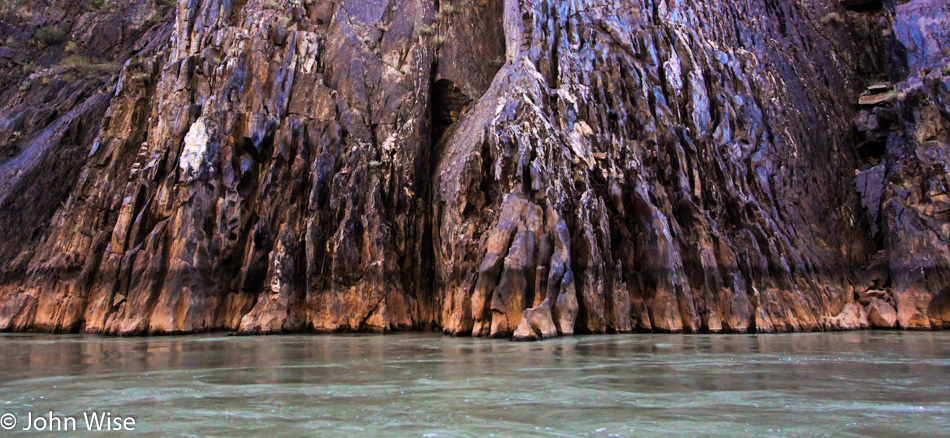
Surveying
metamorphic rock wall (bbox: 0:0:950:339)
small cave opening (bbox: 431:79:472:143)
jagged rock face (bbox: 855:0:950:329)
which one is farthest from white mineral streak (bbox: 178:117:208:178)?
jagged rock face (bbox: 855:0:950:329)

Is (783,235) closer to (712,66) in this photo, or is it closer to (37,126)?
(712,66)

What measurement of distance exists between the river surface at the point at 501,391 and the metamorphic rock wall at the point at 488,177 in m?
8.52

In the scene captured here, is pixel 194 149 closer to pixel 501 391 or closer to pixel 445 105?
pixel 445 105

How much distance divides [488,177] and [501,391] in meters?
19.0

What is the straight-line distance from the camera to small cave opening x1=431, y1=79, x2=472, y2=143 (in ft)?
118

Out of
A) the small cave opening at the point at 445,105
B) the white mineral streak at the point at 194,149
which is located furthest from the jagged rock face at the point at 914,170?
the white mineral streak at the point at 194,149

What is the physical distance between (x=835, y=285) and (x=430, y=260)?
20167mm

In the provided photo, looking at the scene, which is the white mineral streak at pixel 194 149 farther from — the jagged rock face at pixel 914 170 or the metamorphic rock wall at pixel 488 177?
the jagged rock face at pixel 914 170

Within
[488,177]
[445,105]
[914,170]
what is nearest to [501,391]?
[488,177]

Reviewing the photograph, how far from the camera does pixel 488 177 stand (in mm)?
27688

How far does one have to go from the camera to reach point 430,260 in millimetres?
31031

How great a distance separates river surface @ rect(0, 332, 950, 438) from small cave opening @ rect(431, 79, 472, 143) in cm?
2192

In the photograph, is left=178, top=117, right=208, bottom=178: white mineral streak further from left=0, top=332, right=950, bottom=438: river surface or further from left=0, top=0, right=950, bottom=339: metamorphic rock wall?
left=0, top=332, right=950, bottom=438: river surface

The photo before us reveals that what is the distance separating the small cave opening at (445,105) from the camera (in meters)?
36.1
